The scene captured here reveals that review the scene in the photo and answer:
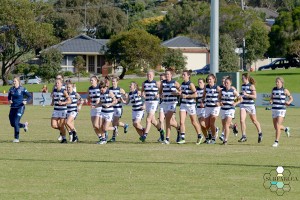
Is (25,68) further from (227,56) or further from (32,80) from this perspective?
(227,56)

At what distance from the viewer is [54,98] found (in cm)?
2458

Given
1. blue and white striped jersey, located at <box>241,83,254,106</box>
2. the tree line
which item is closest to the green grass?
the tree line

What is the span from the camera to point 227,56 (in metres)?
86.9

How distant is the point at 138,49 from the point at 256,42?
15.8 m

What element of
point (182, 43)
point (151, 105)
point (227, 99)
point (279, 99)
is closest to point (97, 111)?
point (151, 105)

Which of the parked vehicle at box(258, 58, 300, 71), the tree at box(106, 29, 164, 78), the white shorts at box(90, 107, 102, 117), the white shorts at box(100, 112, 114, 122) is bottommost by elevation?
the white shorts at box(100, 112, 114, 122)

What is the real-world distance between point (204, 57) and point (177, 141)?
3299 inches

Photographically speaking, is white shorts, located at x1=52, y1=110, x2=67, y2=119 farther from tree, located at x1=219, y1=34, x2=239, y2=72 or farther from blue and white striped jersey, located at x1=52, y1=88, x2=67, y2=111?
tree, located at x1=219, y1=34, x2=239, y2=72

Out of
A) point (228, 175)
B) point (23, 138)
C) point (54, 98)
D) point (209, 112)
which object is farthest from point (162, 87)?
point (228, 175)

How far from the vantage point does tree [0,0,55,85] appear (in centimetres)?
8400

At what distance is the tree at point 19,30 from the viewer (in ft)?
276

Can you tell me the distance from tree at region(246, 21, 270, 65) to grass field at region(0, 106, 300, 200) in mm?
69298

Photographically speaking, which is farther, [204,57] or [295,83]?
[204,57]

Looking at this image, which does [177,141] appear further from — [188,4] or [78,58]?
[188,4]
